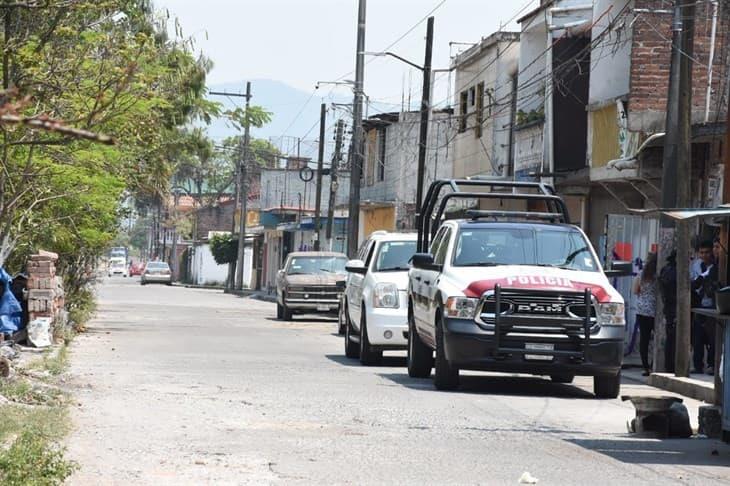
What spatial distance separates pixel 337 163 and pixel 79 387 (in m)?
44.0

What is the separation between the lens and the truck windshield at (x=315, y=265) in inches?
1501

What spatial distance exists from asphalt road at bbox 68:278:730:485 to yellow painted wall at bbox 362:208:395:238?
3712 centimetres

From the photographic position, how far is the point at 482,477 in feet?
31.6

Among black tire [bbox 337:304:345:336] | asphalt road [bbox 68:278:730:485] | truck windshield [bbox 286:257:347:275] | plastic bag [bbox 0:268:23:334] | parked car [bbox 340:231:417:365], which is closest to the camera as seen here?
asphalt road [bbox 68:278:730:485]

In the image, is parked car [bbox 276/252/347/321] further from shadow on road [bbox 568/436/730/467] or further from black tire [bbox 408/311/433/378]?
shadow on road [bbox 568/436/730/467]

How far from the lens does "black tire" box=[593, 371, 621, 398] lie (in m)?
16.4

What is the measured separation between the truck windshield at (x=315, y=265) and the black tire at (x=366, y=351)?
56.1 ft

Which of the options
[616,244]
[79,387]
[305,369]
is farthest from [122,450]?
[616,244]

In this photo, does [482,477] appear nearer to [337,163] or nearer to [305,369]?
[305,369]

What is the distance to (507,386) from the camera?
1777cm

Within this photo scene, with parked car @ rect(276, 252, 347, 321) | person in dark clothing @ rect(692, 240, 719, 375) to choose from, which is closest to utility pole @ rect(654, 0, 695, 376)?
person in dark clothing @ rect(692, 240, 719, 375)

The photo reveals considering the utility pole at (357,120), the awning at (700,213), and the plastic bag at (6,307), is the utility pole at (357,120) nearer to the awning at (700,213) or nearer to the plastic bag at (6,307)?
the plastic bag at (6,307)

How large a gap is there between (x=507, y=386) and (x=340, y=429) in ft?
19.5

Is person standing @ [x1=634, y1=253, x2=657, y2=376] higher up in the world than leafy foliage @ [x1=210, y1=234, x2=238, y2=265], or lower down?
lower down
